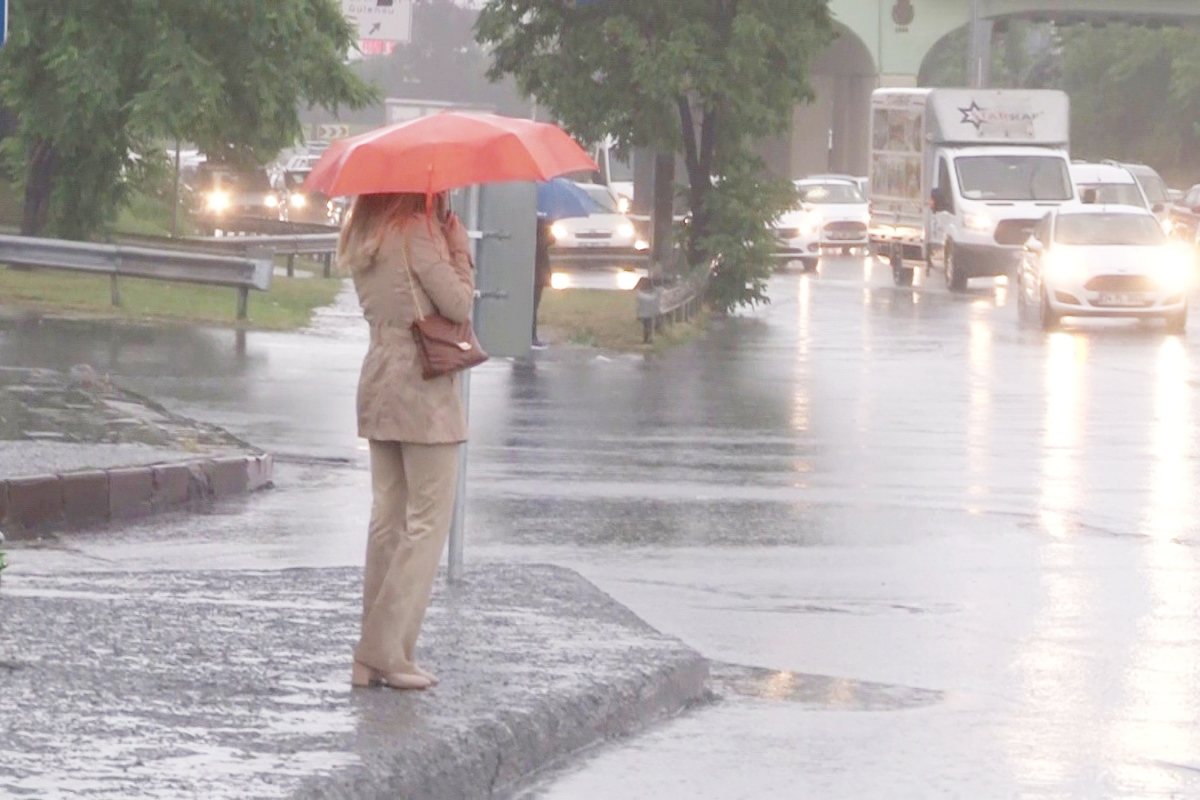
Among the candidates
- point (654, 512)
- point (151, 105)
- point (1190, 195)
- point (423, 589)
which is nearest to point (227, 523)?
point (654, 512)

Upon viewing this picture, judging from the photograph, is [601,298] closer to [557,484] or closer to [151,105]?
[151,105]

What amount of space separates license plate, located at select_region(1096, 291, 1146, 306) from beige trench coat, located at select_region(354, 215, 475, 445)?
22577mm

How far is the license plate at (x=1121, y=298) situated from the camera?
28.5m

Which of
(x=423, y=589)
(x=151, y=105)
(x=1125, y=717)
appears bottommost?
(x=1125, y=717)

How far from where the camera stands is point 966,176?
131 ft

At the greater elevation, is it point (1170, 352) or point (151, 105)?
point (151, 105)

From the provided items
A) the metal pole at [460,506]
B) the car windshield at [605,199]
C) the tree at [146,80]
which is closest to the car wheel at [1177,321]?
the tree at [146,80]

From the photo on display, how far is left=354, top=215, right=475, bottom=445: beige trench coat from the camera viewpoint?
7.02 meters

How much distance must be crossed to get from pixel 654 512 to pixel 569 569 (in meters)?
2.51

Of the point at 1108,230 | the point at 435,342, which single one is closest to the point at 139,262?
the point at 1108,230

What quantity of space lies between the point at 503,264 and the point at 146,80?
18633mm

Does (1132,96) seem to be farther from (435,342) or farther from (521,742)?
(521,742)

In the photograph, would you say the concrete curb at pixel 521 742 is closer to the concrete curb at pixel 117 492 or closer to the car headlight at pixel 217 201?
the concrete curb at pixel 117 492

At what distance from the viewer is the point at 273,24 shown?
1069 inches
